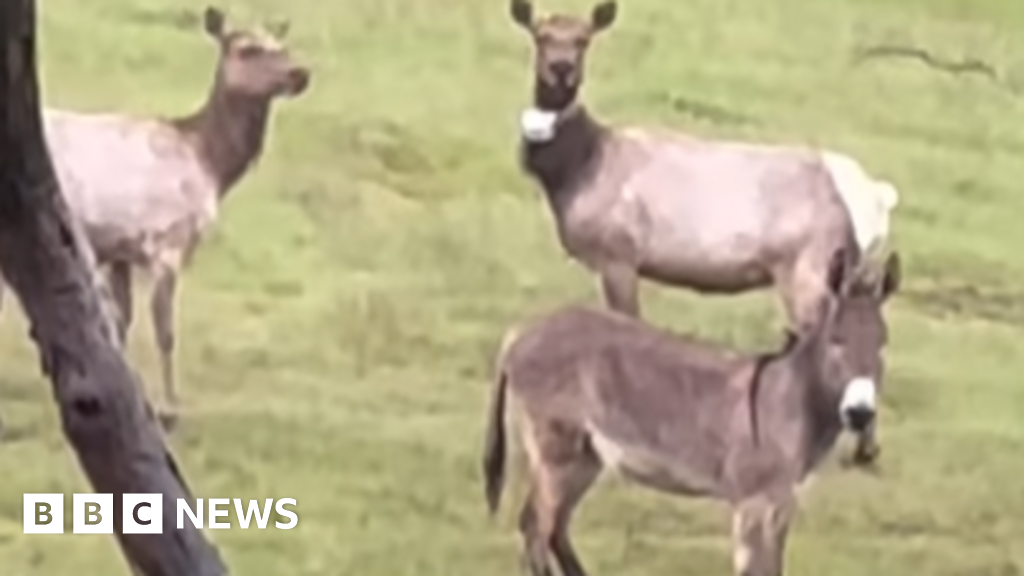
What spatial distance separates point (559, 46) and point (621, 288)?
23 centimetres

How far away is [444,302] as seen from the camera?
2494 mm

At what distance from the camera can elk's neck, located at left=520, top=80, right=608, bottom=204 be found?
2.53m

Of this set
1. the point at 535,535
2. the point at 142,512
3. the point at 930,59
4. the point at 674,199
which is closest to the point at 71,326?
the point at 142,512

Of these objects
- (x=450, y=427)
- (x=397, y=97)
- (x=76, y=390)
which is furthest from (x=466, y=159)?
(x=76, y=390)

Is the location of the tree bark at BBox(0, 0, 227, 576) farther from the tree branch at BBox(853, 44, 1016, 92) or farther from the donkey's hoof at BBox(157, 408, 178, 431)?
the tree branch at BBox(853, 44, 1016, 92)

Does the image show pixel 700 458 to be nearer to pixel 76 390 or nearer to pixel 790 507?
pixel 790 507

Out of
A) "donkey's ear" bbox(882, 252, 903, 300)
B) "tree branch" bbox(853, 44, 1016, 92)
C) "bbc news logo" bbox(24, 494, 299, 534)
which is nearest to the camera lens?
"bbc news logo" bbox(24, 494, 299, 534)

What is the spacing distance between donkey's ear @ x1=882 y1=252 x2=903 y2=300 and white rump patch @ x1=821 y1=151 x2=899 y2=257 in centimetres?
2

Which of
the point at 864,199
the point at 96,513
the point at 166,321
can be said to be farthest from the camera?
the point at 864,199

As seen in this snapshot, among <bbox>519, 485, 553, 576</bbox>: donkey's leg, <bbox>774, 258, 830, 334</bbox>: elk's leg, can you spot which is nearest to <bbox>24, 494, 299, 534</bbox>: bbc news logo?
<bbox>519, 485, 553, 576</bbox>: donkey's leg

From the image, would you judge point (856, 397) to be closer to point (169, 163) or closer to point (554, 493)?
point (554, 493)

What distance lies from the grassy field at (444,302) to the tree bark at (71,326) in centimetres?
105

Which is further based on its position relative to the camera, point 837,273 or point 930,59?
point 930,59

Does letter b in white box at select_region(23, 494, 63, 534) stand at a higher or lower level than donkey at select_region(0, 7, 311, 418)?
lower
